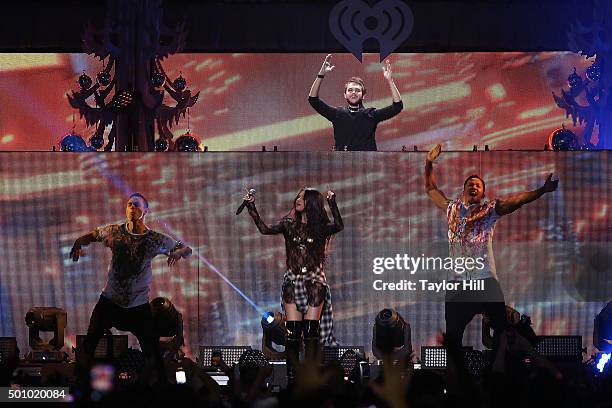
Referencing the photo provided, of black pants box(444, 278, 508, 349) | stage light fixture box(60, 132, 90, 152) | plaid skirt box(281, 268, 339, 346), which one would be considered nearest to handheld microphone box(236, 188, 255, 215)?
plaid skirt box(281, 268, 339, 346)

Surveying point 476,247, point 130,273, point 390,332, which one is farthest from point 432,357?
point 130,273

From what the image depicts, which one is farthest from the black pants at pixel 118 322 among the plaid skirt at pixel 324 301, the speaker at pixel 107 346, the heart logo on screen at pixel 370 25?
the heart logo on screen at pixel 370 25

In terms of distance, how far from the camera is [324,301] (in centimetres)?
1005

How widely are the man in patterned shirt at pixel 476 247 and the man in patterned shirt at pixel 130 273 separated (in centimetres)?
226

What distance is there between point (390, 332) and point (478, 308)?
31.5 inches

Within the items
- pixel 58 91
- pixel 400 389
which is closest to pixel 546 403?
pixel 400 389

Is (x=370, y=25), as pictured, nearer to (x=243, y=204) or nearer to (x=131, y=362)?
(x=243, y=204)

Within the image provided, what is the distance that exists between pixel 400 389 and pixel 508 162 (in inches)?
275

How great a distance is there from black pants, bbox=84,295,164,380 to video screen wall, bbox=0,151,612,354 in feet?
3.83

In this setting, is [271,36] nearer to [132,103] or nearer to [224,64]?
[224,64]

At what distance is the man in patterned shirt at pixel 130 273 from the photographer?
29.8 feet

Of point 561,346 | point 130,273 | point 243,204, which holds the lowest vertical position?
point 561,346

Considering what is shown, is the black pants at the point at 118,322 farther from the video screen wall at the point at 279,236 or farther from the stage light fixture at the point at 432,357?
the stage light fixture at the point at 432,357

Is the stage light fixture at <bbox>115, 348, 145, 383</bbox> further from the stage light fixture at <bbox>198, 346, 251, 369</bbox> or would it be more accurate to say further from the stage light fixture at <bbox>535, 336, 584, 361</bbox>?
the stage light fixture at <bbox>535, 336, 584, 361</bbox>
